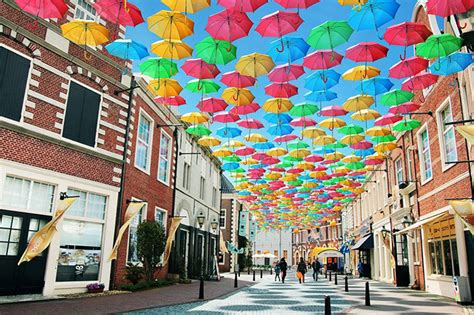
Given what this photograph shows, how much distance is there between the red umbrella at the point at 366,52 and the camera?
1091 cm

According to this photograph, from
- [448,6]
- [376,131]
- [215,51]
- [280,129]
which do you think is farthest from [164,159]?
[448,6]

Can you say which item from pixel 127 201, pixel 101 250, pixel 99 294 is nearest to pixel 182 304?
pixel 99 294

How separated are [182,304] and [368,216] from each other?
25927mm

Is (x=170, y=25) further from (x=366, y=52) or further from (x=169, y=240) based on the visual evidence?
(x=169, y=240)

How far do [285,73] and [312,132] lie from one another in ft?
19.4

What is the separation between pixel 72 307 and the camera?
10344 millimetres

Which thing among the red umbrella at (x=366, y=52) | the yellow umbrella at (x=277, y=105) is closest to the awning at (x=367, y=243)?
the yellow umbrella at (x=277, y=105)

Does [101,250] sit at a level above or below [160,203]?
below

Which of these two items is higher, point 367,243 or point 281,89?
point 281,89

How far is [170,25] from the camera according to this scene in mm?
9461

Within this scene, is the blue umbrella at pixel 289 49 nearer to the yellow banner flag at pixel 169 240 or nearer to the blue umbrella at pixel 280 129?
the blue umbrella at pixel 280 129

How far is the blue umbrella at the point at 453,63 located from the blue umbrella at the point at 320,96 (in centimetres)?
327

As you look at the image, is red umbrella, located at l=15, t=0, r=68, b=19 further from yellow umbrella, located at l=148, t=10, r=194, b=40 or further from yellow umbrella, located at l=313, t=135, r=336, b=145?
yellow umbrella, located at l=313, t=135, r=336, b=145

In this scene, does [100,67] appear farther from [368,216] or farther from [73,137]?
[368,216]
